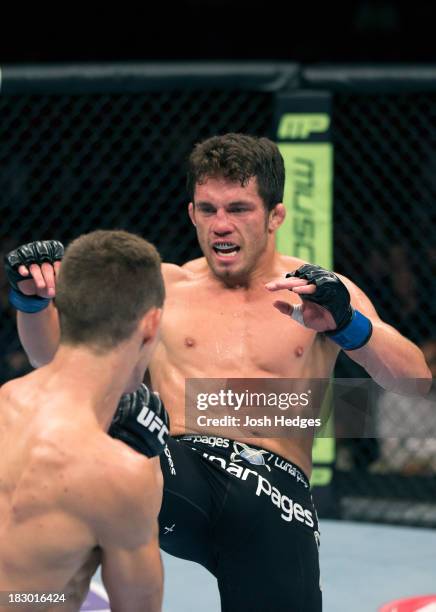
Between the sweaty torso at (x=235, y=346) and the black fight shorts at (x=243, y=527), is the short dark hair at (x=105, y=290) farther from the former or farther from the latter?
the sweaty torso at (x=235, y=346)

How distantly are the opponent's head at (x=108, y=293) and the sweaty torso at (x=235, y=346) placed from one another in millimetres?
1053

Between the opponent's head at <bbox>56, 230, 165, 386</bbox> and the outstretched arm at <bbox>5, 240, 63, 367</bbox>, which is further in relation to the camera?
the outstretched arm at <bbox>5, 240, 63, 367</bbox>

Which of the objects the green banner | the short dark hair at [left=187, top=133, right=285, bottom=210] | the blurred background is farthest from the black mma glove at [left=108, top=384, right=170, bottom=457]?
the blurred background

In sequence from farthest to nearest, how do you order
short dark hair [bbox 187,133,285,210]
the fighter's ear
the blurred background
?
the blurred background
short dark hair [bbox 187,133,285,210]
the fighter's ear

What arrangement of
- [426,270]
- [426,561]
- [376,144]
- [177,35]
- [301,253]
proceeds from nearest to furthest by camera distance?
[426,561], [301,253], [426,270], [376,144], [177,35]

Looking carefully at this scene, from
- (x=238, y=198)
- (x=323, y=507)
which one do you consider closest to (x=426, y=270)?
(x=323, y=507)

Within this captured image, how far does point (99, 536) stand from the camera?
1.87 metres

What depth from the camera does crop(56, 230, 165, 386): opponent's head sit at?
6.13 ft

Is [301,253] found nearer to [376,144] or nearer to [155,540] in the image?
[376,144]

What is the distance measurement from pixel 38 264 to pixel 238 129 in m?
2.74

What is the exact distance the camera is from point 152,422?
2068 millimetres

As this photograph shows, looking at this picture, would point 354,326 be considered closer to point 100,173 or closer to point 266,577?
point 266,577

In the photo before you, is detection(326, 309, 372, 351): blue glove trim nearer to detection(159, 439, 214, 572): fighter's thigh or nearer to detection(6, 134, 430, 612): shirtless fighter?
detection(6, 134, 430, 612): shirtless fighter

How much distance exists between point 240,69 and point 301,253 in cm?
88
